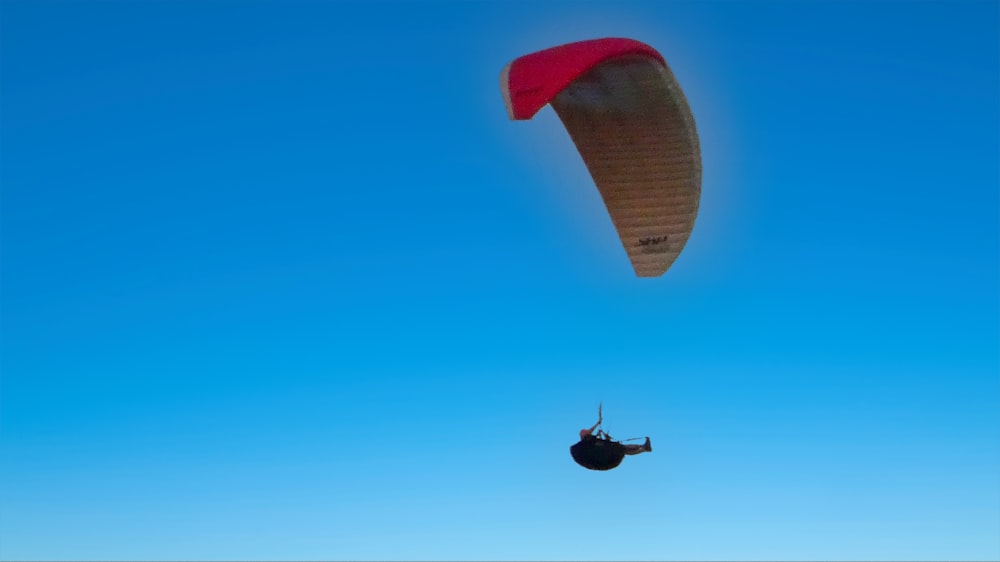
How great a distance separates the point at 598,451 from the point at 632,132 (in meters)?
5.08

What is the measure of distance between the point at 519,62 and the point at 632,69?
1766mm

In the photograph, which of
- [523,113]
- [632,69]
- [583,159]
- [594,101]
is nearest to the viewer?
[523,113]

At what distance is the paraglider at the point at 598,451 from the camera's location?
58.4ft

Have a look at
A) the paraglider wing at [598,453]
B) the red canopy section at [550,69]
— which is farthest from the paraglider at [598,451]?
the red canopy section at [550,69]

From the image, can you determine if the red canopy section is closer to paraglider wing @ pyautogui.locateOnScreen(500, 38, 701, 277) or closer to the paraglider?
paraglider wing @ pyautogui.locateOnScreen(500, 38, 701, 277)

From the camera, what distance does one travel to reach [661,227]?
17.0 m

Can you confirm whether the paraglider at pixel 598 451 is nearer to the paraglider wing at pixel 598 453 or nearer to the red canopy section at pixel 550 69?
the paraglider wing at pixel 598 453

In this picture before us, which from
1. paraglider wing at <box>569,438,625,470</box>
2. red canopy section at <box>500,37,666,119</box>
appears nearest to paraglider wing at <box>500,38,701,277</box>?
red canopy section at <box>500,37,666,119</box>

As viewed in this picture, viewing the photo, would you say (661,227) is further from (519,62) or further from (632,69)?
(519,62)

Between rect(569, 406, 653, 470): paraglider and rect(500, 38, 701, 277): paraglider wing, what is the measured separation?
268 cm

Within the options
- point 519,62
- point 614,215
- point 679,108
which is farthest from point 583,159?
point 519,62

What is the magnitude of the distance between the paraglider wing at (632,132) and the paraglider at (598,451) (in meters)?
2.68

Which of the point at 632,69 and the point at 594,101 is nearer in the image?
the point at 632,69

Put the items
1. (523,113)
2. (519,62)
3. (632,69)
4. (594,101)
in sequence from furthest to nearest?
(594,101) < (632,69) < (519,62) < (523,113)
